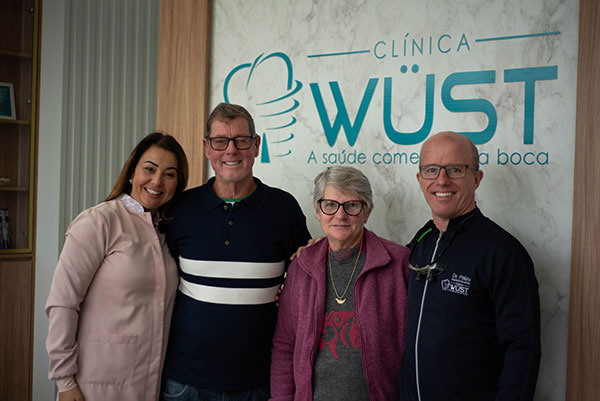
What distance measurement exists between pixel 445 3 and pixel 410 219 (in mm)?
1053

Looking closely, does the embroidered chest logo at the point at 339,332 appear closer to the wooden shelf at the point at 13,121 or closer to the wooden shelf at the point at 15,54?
the wooden shelf at the point at 13,121

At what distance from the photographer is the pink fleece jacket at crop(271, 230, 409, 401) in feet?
6.42

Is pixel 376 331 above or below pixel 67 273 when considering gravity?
below

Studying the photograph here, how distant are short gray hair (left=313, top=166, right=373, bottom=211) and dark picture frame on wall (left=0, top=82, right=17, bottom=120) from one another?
302 cm

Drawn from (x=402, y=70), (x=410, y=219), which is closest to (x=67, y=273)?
(x=410, y=219)

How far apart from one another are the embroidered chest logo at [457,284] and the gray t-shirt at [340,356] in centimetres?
35

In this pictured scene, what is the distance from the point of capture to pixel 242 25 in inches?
125

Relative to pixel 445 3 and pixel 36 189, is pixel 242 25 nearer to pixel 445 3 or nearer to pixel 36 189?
pixel 445 3

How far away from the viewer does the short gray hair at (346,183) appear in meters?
2.05

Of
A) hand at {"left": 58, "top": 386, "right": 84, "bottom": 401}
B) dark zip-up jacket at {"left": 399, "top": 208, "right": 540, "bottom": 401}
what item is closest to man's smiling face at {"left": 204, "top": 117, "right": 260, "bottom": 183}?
dark zip-up jacket at {"left": 399, "top": 208, "right": 540, "bottom": 401}

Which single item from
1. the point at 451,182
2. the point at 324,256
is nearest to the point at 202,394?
the point at 324,256

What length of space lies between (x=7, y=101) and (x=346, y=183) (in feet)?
10.4

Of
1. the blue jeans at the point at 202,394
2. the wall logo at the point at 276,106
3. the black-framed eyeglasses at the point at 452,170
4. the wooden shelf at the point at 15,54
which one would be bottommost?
the blue jeans at the point at 202,394

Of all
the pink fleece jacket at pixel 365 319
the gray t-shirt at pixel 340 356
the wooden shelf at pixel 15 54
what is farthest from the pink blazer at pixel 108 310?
the wooden shelf at pixel 15 54
